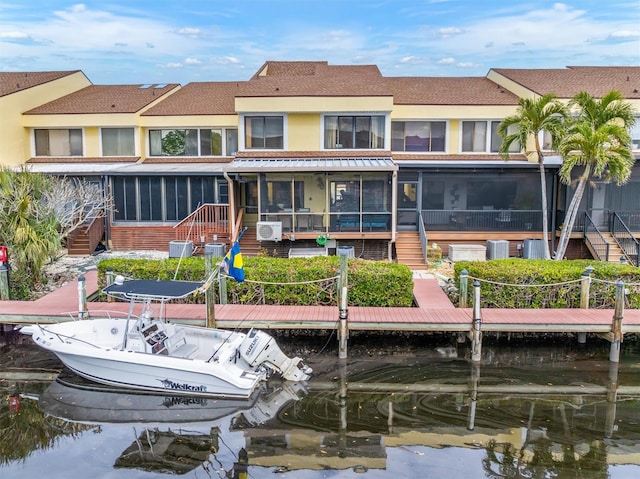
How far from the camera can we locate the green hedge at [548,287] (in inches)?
592

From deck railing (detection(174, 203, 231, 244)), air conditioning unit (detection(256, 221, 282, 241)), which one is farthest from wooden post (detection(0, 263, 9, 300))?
air conditioning unit (detection(256, 221, 282, 241))

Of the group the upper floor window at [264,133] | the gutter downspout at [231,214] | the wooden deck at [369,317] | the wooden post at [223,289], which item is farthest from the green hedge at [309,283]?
the upper floor window at [264,133]

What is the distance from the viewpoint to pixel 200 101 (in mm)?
29438

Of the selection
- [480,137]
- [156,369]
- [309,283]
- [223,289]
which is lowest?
[156,369]

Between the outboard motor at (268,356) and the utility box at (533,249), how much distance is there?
43.1ft

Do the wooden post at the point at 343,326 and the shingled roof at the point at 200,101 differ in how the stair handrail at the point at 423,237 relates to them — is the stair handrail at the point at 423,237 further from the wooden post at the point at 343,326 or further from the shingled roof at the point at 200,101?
the shingled roof at the point at 200,101

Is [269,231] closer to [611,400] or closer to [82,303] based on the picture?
[82,303]

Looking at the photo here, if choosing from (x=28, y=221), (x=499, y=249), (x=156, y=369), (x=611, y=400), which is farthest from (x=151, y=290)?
(x=499, y=249)

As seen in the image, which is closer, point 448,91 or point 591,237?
point 591,237

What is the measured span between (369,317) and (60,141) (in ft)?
68.0

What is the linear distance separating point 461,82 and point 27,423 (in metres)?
25.6

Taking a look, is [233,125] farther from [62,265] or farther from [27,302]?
[27,302]

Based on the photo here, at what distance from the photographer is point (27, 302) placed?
1552cm

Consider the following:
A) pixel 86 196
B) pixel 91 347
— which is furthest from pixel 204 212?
pixel 91 347
